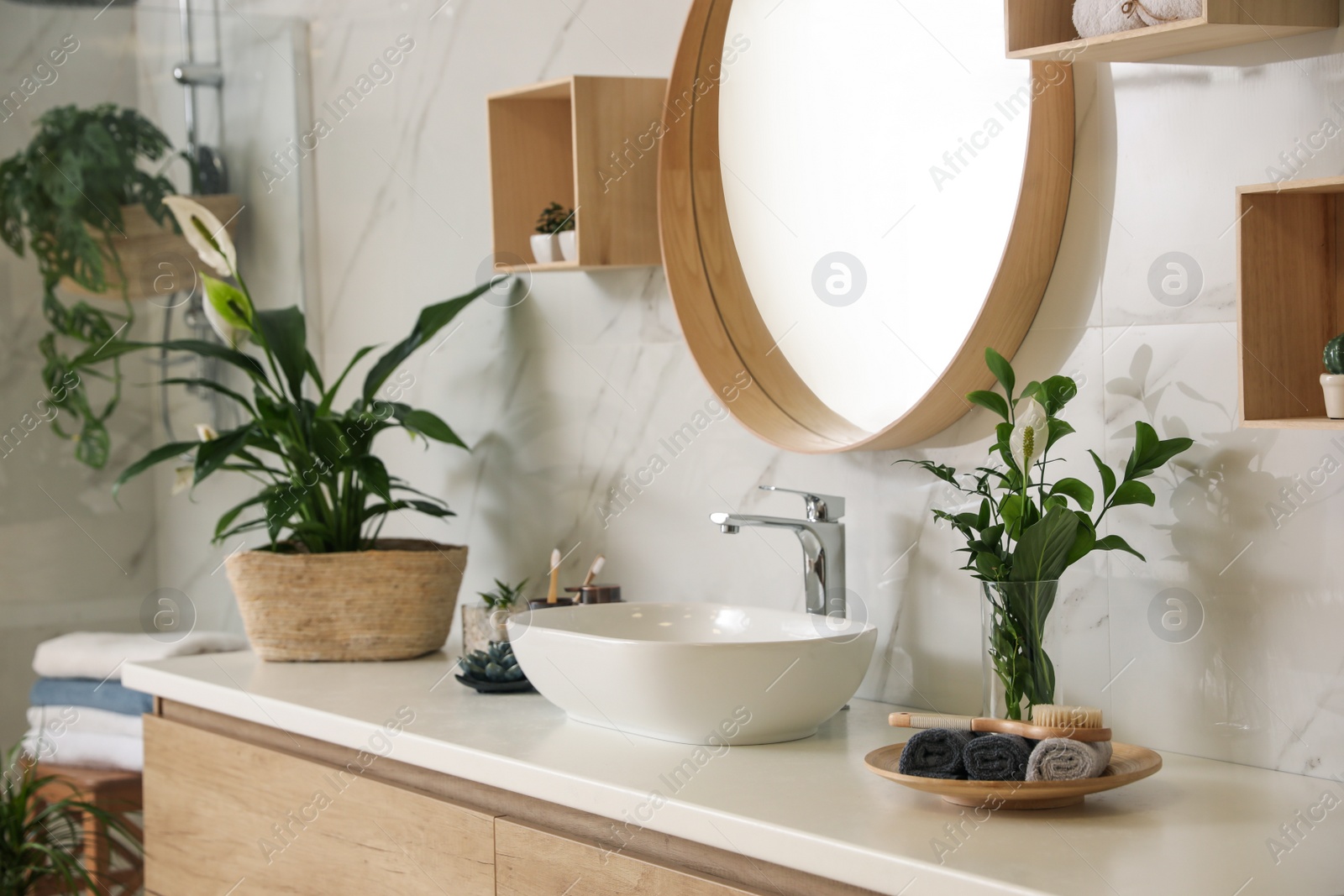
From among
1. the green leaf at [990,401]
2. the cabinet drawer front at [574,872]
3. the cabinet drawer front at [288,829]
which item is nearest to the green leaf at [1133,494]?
the green leaf at [990,401]

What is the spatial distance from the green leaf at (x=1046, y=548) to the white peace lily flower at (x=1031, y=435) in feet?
0.19

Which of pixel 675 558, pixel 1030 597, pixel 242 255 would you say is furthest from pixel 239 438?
pixel 1030 597

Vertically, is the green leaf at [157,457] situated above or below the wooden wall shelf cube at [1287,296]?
below

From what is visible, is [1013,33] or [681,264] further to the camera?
[681,264]

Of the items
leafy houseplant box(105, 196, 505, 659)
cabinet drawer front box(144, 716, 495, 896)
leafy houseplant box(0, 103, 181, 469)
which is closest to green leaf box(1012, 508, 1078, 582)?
cabinet drawer front box(144, 716, 495, 896)

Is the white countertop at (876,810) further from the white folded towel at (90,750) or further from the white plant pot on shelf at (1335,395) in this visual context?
the white folded towel at (90,750)

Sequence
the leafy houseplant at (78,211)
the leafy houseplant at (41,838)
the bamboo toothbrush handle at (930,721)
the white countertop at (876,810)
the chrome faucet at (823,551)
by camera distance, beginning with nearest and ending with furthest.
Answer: the white countertop at (876,810)
the bamboo toothbrush handle at (930,721)
the chrome faucet at (823,551)
the leafy houseplant at (41,838)
the leafy houseplant at (78,211)

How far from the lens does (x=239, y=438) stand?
190 centimetres

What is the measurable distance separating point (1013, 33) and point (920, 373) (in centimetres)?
42

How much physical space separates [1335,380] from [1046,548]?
30cm

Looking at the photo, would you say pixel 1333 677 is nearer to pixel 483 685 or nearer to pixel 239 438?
pixel 483 685

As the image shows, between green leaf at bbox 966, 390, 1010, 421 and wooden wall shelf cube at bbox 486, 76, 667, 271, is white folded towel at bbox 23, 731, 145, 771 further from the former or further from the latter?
green leaf at bbox 966, 390, 1010, 421

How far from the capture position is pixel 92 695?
2318 mm

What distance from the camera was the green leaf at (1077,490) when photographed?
4.09 feet
